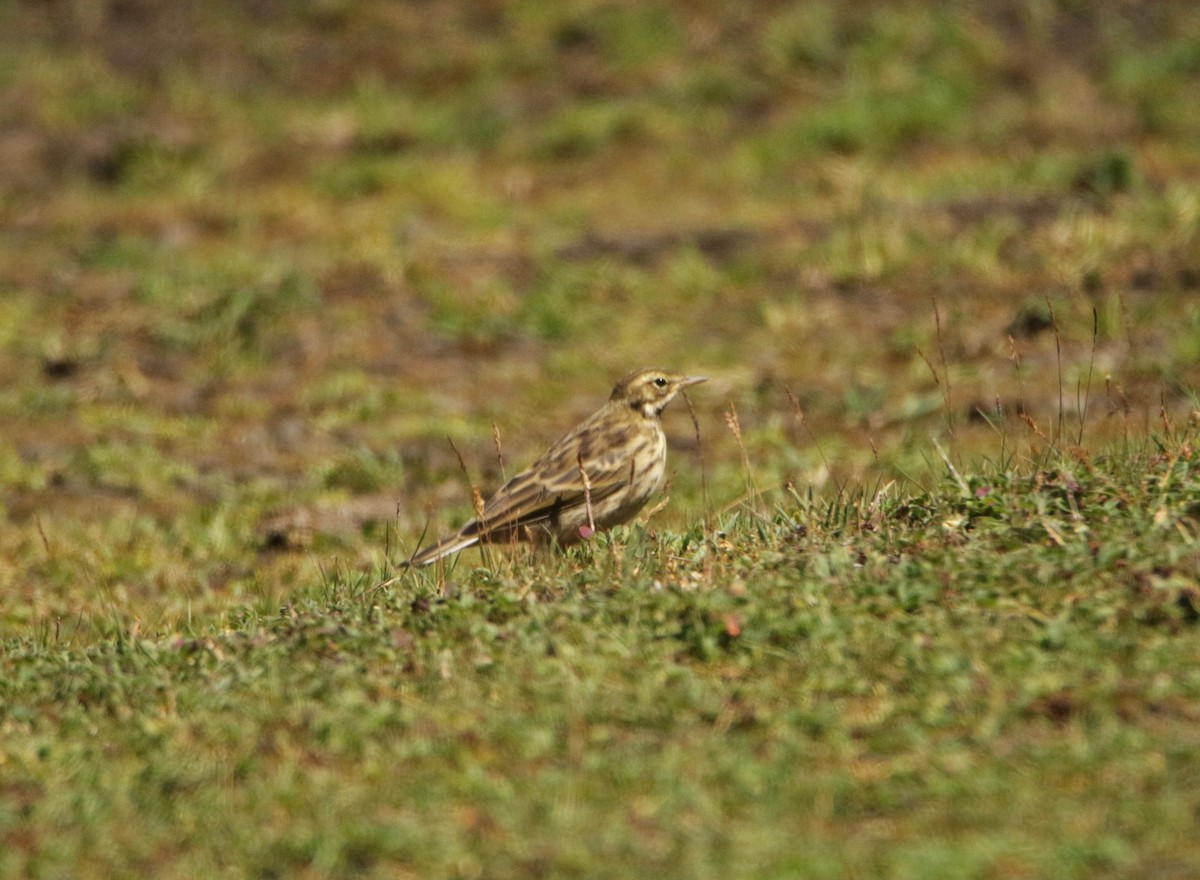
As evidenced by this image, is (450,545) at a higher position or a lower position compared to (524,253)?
lower

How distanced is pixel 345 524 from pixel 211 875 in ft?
17.5

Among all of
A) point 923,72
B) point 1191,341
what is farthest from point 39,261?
point 1191,341

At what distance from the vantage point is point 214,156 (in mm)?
17359

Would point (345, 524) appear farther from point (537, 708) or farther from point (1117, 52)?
point (1117, 52)

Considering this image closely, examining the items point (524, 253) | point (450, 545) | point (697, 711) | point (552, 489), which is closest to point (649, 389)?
point (552, 489)

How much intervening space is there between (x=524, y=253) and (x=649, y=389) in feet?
18.6

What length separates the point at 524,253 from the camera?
48.6ft

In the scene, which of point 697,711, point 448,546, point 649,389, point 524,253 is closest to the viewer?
point 697,711

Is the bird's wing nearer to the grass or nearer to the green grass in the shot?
the grass

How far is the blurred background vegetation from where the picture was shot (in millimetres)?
10797

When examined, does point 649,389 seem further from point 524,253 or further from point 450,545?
point 524,253

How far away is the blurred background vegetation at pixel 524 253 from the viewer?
10.8 m

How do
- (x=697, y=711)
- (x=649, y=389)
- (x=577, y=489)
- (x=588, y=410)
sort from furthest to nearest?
(x=588, y=410) < (x=649, y=389) < (x=577, y=489) < (x=697, y=711)

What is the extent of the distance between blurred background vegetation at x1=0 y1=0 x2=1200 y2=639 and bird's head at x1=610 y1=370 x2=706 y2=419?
0.85ft
